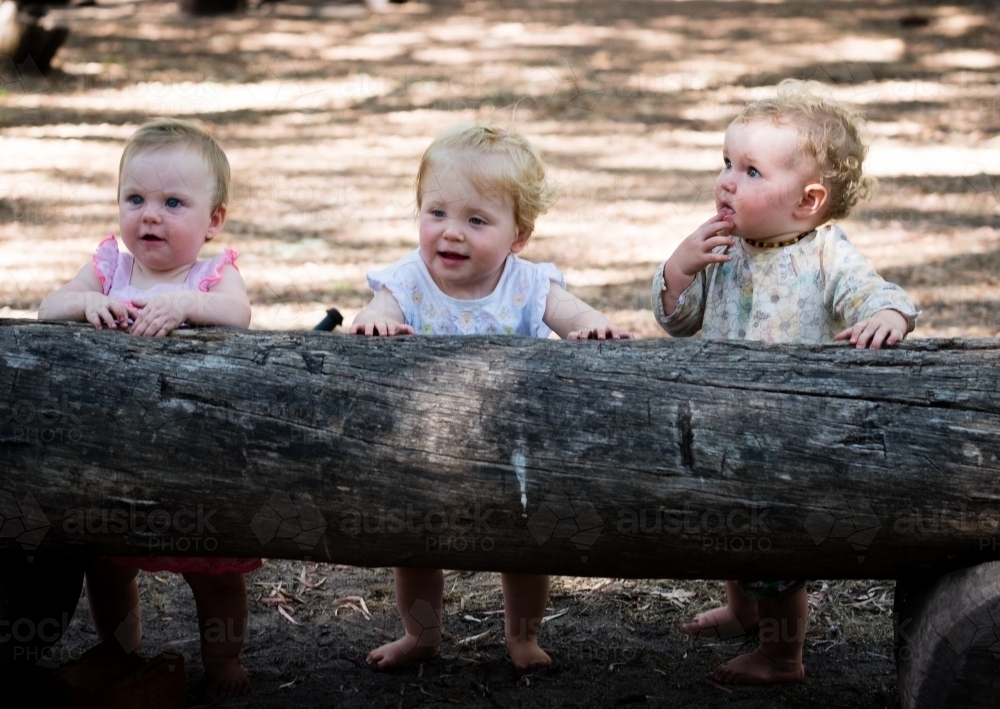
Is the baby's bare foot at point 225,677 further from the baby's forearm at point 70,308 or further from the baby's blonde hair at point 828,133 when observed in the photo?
the baby's blonde hair at point 828,133

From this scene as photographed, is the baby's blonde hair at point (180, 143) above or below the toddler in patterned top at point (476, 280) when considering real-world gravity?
above

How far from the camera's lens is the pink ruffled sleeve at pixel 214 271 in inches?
123

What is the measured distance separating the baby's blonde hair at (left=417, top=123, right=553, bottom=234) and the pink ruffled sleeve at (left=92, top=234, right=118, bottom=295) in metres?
0.88

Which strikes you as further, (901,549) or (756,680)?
(756,680)

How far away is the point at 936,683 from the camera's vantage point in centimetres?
232

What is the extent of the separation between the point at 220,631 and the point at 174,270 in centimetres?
101

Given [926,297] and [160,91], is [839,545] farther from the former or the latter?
[160,91]

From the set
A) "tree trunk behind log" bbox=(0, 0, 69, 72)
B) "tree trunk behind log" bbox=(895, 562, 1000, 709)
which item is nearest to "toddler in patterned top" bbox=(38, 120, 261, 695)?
"tree trunk behind log" bbox=(895, 562, 1000, 709)

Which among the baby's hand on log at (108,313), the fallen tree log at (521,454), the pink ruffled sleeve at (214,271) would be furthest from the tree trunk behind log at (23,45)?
the fallen tree log at (521,454)

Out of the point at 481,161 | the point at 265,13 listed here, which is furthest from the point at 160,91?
the point at 481,161

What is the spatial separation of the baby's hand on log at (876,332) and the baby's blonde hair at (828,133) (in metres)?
0.57

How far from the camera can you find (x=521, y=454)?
237 cm

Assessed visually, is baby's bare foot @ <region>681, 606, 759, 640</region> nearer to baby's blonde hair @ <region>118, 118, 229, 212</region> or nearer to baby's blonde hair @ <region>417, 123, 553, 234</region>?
baby's blonde hair @ <region>417, 123, 553, 234</region>

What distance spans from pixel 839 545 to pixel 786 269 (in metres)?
0.98
